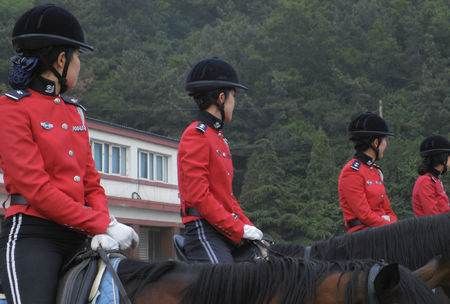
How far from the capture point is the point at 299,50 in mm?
80750

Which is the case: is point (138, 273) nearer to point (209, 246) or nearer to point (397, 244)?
point (209, 246)

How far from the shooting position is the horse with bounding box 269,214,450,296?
684 cm

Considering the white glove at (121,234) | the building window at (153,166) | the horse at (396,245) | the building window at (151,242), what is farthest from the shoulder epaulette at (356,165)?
the building window at (151,242)

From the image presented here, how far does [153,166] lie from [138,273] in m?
36.4

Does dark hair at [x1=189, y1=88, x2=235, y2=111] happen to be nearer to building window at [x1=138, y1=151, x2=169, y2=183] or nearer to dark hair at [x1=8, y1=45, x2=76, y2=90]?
dark hair at [x1=8, y1=45, x2=76, y2=90]

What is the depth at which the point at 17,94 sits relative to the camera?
4.43 meters

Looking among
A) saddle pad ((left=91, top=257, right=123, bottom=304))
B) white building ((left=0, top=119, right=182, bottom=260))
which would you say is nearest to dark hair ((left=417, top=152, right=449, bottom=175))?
saddle pad ((left=91, top=257, right=123, bottom=304))

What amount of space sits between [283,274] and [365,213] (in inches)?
177

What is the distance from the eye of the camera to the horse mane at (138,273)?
13.5 feet

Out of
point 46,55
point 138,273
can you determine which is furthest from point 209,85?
point 138,273

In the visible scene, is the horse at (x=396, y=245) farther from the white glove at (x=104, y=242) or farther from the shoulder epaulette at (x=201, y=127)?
the white glove at (x=104, y=242)

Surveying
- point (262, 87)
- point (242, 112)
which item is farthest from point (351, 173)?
point (262, 87)

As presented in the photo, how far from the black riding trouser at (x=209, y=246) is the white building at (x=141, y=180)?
2950 centimetres

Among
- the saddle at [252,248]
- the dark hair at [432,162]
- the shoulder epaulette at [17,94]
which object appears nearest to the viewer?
the shoulder epaulette at [17,94]
